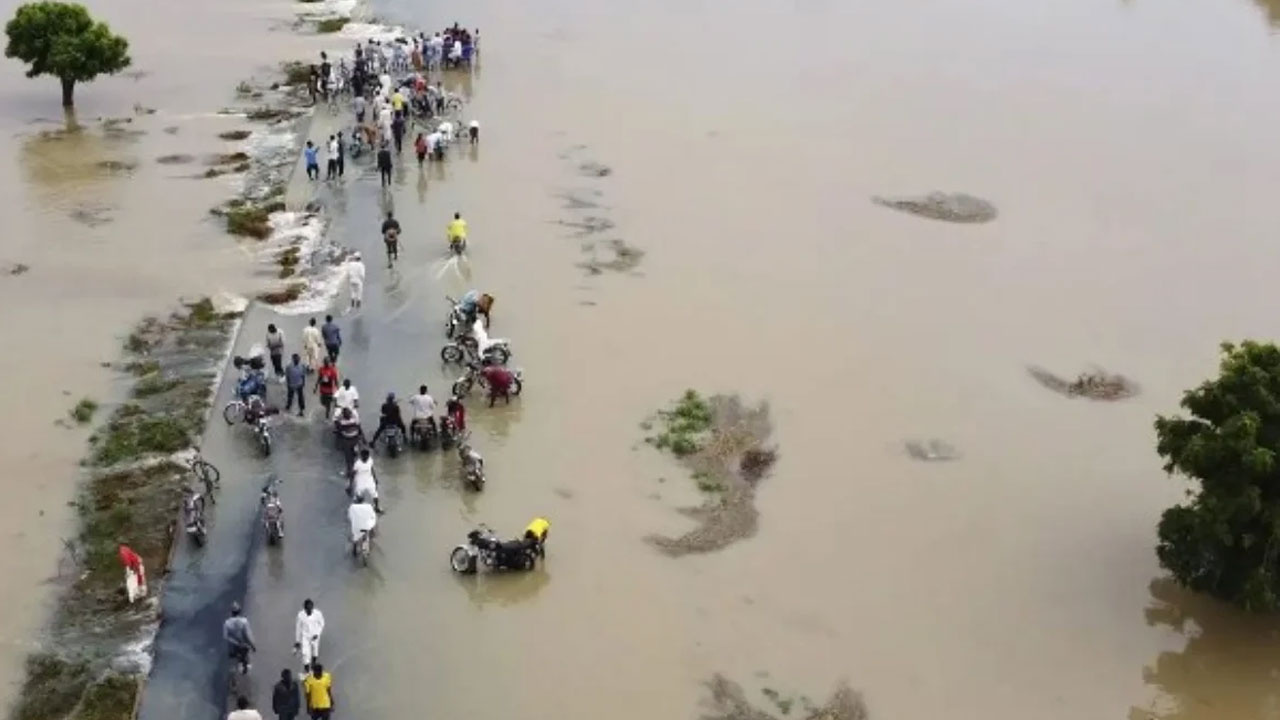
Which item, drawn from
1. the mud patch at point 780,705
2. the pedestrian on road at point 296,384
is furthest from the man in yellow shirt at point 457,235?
the mud patch at point 780,705

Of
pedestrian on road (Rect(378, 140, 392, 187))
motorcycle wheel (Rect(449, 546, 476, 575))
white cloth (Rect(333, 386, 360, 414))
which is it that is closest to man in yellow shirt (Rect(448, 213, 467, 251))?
pedestrian on road (Rect(378, 140, 392, 187))

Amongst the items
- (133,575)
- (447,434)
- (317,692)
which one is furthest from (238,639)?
(447,434)

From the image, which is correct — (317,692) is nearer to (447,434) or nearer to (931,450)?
(447,434)

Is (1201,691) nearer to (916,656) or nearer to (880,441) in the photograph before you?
(916,656)

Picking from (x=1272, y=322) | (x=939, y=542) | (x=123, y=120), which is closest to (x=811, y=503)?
(x=939, y=542)

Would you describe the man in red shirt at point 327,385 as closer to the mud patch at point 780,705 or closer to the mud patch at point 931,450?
the mud patch at point 780,705
